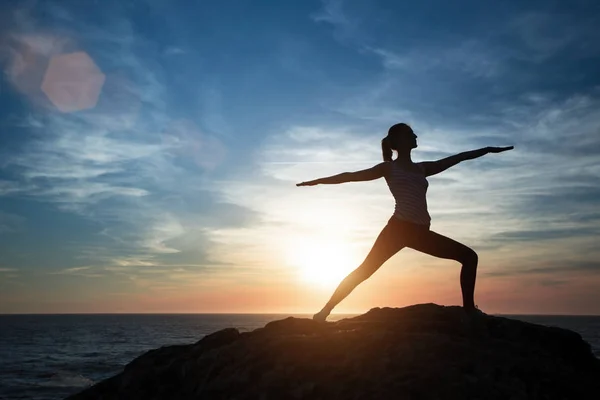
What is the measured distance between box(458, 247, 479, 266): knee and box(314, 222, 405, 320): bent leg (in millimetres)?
800

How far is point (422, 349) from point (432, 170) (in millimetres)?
2778

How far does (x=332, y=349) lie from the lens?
222 inches

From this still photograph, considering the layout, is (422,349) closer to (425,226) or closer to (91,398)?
(425,226)

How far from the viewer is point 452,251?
273 inches

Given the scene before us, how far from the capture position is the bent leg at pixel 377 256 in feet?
22.6

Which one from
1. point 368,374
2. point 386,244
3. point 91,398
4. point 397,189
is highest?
point 397,189

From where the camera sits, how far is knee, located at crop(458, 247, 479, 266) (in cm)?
695

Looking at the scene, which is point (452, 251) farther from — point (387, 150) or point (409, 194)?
point (387, 150)

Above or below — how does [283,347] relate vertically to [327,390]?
above

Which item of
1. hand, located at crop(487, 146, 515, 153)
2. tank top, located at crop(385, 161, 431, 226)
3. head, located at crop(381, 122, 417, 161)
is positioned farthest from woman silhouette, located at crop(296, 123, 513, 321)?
hand, located at crop(487, 146, 515, 153)

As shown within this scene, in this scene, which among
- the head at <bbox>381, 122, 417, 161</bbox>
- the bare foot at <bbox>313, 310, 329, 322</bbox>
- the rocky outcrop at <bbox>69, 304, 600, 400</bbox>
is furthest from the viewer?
the head at <bbox>381, 122, 417, 161</bbox>

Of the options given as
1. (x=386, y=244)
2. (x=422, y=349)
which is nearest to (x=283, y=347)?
(x=422, y=349)

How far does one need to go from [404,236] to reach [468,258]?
2.91ft

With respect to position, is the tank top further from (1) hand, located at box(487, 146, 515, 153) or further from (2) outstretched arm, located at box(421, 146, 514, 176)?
(1) hand, located at box(487, 146, 515, 153)
